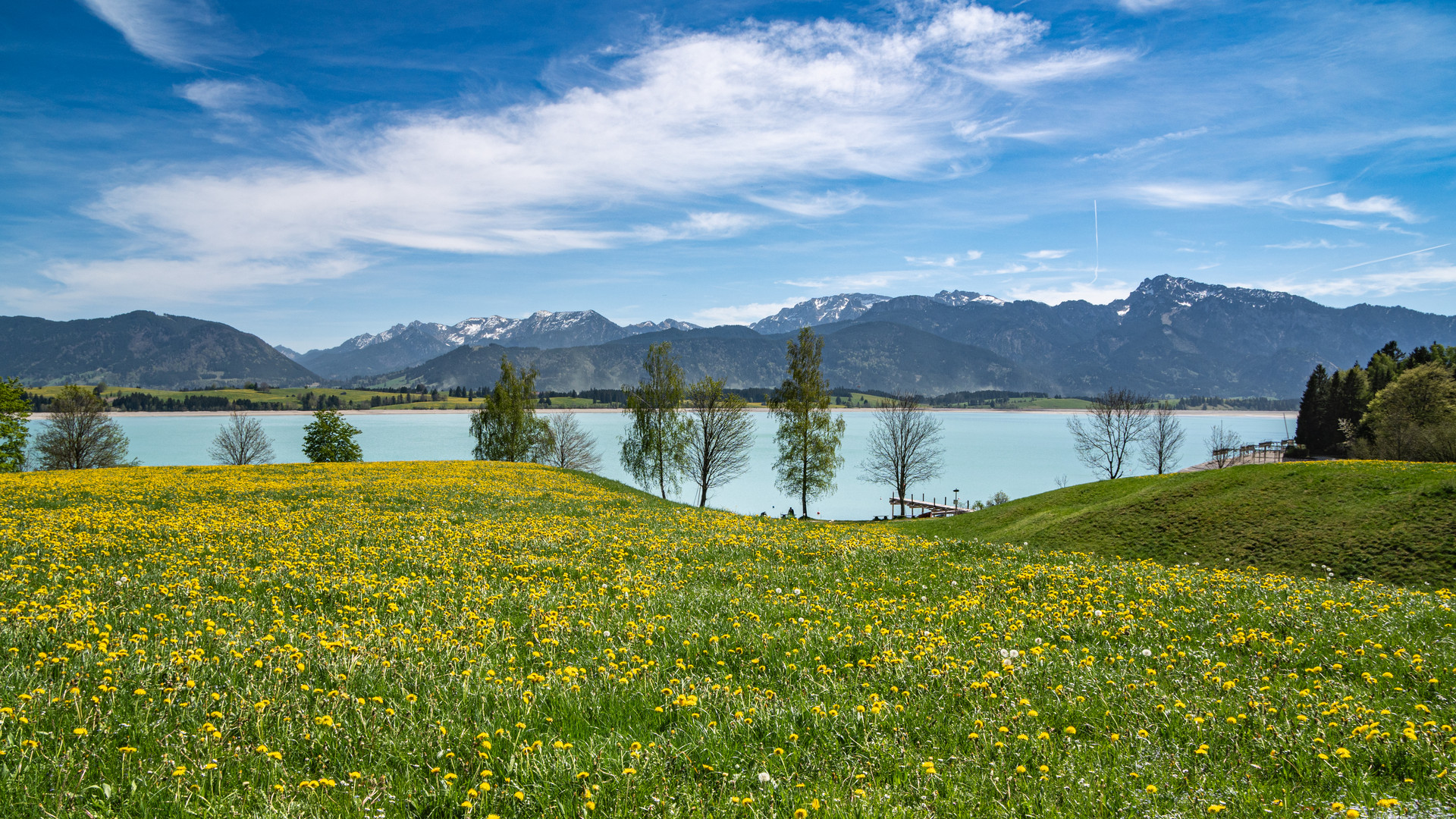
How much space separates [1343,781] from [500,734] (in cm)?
644

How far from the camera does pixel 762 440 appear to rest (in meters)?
194

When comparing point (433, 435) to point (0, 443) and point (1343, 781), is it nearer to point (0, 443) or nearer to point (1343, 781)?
point (0, 443)

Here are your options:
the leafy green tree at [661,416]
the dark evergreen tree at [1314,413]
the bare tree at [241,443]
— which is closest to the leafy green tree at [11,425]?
the bare tree at [241,443]

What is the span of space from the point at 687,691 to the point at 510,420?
249 ft

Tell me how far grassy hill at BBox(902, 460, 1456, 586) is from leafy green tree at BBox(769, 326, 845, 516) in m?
22.4

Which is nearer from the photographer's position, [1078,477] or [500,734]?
[500,734]

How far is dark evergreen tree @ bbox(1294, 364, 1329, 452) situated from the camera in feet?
290

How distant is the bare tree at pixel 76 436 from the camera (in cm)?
6831

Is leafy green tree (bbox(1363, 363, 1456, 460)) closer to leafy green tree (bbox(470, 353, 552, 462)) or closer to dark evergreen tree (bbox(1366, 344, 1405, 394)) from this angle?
dark evergreen tree (bbox(1366, 344, 1405, 394))

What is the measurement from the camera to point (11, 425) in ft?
175

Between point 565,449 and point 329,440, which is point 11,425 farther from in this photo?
point 565,449

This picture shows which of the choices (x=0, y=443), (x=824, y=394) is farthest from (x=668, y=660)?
(x=0, y=443)

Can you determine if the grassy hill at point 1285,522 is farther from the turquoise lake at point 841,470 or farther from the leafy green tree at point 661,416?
the turquoise lake at point 841,470

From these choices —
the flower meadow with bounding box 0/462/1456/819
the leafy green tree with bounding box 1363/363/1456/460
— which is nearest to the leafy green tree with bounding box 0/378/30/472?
the flower meadow with bounding box 0/462/1456/819
